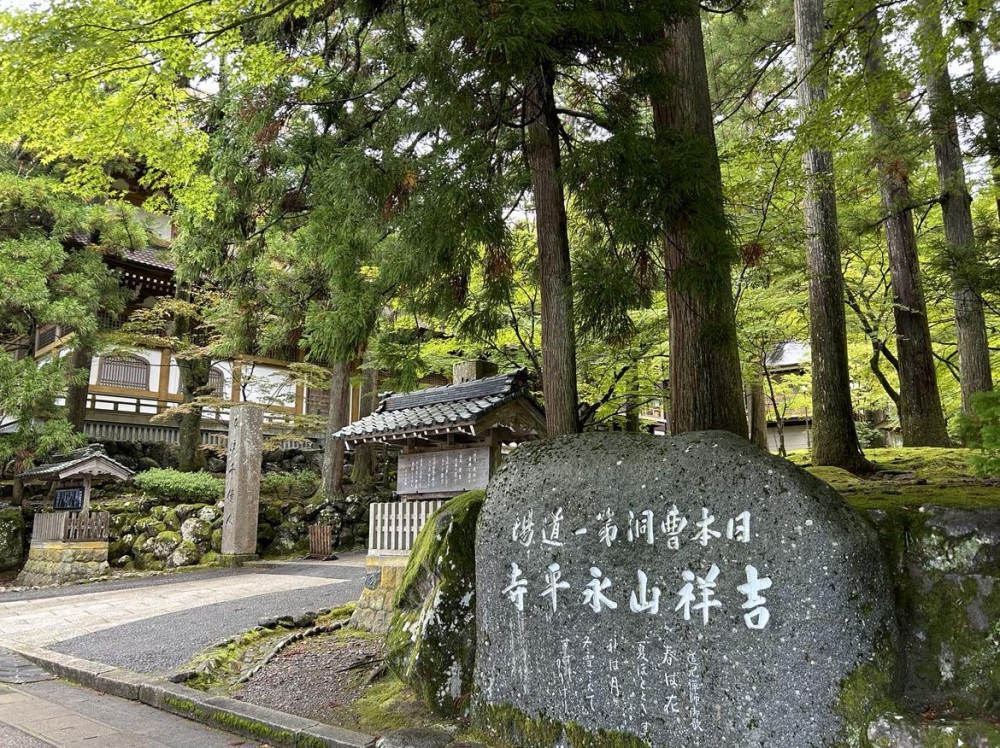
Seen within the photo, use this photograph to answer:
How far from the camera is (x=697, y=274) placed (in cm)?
454

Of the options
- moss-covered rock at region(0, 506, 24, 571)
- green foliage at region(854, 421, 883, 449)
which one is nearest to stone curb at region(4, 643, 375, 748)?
moss-covered rock at region(0, 506, 24, 571)

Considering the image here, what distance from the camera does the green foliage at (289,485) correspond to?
19781 mm

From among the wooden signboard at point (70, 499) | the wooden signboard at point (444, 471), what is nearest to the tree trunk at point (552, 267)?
the wooden signboard at point (444, 471)

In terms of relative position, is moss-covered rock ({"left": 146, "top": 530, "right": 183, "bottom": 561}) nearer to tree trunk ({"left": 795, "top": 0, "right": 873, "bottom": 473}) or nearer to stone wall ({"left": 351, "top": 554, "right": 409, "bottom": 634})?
stone wall ({"left": 351, "top": 554, "right": 409, "bottom": 634})

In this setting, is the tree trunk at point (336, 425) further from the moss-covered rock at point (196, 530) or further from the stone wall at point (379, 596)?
the stone wall at point (379, 596)

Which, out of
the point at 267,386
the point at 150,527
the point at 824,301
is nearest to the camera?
the point at 824,301

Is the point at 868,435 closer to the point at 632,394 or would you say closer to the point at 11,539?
the point at 632,394

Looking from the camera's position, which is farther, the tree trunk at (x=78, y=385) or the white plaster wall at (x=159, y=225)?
the white plaster wall at (x=159, y=225)

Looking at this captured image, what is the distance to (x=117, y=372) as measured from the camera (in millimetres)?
20203

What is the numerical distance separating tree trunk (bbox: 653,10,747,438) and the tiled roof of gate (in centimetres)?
342

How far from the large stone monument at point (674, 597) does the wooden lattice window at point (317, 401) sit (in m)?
20.3

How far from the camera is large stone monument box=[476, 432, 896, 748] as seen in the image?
3385mm

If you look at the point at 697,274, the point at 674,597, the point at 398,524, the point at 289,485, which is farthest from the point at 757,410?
the point at 289,485

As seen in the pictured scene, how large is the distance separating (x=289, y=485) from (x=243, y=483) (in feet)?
14.8
